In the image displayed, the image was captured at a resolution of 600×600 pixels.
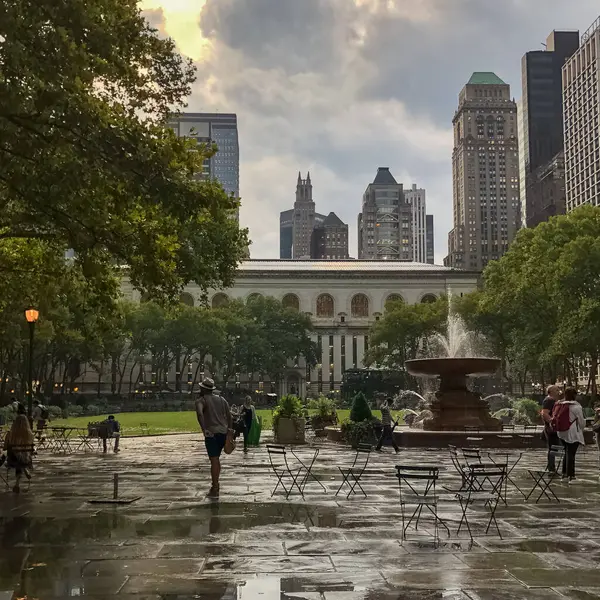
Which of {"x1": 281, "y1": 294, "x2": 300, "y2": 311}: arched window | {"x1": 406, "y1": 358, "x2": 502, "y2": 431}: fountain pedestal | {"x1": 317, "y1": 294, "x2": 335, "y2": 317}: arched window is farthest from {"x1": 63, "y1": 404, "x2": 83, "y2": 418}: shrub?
{"x1": 317, "y1": 294, "x2": 335, "y2": 317}: arched window

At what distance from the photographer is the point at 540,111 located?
6865 inches

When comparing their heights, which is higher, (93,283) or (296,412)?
(93,283)

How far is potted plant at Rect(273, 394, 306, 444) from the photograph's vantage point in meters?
27.0

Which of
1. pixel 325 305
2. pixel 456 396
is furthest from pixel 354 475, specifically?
pixel 325 305

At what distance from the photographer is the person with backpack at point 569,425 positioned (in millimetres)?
15680

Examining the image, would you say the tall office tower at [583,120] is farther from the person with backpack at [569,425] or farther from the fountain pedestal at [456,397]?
the person with backpack at [569,425]

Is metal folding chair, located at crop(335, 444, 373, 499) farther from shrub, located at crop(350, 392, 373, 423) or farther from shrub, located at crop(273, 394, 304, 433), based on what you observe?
shrub, located at crop(273, 394, 304, 433)

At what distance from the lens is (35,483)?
50.9ft

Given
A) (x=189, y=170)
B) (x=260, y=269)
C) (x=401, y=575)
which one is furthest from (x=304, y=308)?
(x=401, y=575)

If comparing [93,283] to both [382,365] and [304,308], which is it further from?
[304,308]

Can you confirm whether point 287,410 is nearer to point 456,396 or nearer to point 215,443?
point 456,396

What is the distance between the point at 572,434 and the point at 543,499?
324 centimetres

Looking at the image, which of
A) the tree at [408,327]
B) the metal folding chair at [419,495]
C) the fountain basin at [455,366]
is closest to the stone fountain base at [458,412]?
the fountain basin at [455,366]

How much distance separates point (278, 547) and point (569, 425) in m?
9.05
